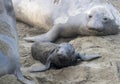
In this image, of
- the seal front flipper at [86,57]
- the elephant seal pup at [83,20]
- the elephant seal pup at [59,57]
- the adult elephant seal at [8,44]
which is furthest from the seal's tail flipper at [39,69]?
the elephant seal pup at [83,20]

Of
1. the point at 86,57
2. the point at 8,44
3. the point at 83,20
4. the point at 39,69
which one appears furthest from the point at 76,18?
the point at 8,44

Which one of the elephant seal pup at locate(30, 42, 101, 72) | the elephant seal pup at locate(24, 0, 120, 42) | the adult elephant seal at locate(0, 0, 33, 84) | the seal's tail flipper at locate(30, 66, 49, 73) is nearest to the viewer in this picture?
the adult elephant seal at locate(0, 0, 33, 84)

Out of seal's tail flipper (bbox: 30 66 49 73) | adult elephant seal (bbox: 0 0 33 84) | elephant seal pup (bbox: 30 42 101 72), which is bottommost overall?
seal's tail flipper (bbox: 30 66 49 73)

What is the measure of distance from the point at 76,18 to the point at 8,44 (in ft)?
8.77

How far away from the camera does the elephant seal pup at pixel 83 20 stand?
694 cm

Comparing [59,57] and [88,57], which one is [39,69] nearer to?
[59,57]

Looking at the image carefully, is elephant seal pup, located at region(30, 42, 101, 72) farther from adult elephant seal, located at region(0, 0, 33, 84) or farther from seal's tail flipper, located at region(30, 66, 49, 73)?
adult elephant seal, located at region(0, 0, 33, 84)

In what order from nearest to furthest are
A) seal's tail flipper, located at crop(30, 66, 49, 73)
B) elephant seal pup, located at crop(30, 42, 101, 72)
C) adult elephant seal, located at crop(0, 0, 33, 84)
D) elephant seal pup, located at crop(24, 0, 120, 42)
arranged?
adult elephant seal, located at crop(0, 0, 33, 84) < seal's tail flipper, located at crop(30, 66, 49, 73) < elephant seal pup, located at crop(30, 42, 101, 72) < elephant seal pup, located at crop(24, 0, 120, 42)

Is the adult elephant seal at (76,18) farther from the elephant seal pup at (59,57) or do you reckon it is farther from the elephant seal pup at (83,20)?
the elephant seal pup at (59,57)

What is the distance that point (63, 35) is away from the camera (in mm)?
7172

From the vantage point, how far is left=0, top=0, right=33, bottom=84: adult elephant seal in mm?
4500

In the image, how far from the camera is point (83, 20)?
7148 mm

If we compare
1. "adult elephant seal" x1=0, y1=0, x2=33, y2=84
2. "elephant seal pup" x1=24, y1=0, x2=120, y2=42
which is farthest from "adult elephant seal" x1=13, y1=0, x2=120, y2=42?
"adult elephant seal" x1=0, y1=0, x2=33, y2=84

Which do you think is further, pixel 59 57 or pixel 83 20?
pixel 83 20
